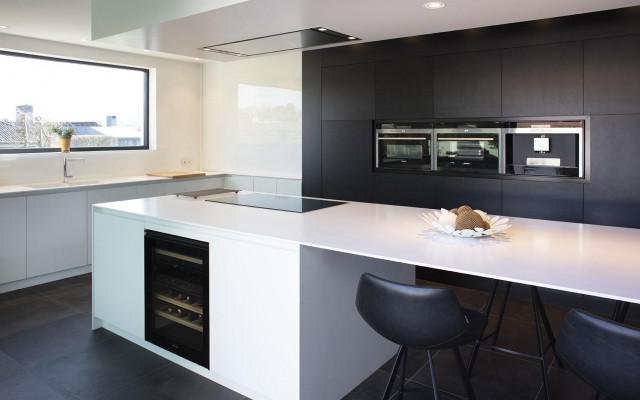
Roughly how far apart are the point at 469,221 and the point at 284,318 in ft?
3.13

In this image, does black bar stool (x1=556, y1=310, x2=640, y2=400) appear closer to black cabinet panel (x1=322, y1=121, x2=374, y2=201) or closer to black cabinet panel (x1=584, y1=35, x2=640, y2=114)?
black cabinet panel (x1=584, y1=35, x2=640, y2=114)

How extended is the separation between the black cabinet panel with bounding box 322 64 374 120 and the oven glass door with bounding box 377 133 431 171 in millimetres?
288

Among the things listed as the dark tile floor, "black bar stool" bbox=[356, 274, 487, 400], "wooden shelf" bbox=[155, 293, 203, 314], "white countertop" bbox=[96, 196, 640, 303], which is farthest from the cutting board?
"black bar stool" bbox=[356, 274, 487, 400]

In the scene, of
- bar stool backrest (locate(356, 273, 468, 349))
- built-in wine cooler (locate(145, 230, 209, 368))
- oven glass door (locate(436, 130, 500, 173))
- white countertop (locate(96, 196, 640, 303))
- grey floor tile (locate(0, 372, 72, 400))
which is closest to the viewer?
white countertop (locate(96, 196, 640, 303))

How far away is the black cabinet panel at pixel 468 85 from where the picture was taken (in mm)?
3932

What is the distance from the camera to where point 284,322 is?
92.4 inches

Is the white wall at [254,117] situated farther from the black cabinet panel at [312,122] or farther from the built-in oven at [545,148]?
the built-in oven at [545,148]

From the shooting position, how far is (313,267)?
91.8 inches

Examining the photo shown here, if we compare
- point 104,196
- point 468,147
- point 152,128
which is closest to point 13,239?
point 104,196

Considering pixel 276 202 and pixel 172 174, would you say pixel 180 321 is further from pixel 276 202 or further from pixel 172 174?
pixel 172 174

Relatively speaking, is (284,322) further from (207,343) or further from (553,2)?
(553,2)

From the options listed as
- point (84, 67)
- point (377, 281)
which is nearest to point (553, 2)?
point (377, 281)

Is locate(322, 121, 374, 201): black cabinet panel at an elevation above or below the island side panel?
above

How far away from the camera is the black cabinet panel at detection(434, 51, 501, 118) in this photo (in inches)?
155
